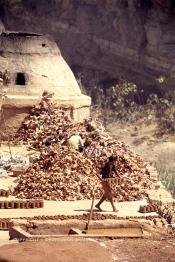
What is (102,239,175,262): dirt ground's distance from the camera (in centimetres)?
1074

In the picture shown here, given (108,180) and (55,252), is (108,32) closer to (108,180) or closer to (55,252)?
(108,180)

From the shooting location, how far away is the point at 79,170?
Result: 57.5 ft

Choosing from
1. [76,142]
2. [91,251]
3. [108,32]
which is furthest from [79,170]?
[108,32]

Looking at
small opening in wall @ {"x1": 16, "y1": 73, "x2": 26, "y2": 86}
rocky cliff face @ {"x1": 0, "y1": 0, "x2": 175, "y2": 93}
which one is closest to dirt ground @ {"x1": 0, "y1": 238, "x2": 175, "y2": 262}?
small opening in wall @ {"x1": 16, "y1": 73, "x2": 26, "y2": 86}

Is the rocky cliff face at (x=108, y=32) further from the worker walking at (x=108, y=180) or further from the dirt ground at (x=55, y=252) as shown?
the dirt ground at (x=55, y=252)

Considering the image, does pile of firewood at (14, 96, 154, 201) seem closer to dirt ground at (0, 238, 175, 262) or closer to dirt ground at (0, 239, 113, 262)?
dirt ground at (0, 238, 175, 262)

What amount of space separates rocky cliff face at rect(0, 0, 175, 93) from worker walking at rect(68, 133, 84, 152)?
16.9 metres

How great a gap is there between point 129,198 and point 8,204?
2.54 meters

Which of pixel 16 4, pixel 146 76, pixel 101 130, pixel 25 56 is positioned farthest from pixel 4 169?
pixel 16 4

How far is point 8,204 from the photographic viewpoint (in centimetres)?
Result: 1630

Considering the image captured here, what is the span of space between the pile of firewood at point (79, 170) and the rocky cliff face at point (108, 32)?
16.7 meters

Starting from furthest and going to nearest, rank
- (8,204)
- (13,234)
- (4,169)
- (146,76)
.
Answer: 1. (146,76)
2. (4,169)
3. (8,204)
4. (13,234)

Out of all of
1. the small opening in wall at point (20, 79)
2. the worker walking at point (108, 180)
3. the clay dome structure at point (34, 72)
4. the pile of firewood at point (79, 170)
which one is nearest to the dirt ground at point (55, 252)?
the worker walking at point (108, 180)

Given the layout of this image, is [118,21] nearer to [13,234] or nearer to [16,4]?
[16,4]
